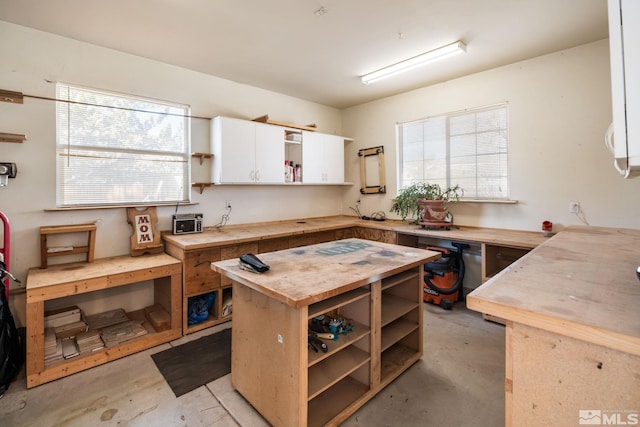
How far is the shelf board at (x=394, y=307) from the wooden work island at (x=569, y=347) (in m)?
1.09

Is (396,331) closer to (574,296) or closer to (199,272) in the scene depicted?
(574,296)

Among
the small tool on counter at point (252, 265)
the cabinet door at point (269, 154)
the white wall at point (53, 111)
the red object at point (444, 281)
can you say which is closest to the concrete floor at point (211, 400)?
the small tool on counter at point (252, 265)

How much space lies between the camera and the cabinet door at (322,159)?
4.30m

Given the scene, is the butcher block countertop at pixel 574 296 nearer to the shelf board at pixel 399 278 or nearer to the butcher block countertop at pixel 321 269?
the butcher block countertop at pixel 321 269

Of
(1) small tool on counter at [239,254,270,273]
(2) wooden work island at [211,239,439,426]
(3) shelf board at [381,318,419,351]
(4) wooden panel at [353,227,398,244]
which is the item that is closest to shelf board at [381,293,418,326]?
(2) wooden work island at [211,239,439,426]

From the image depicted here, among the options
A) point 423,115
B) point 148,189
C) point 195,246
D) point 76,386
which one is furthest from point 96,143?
point 423,115

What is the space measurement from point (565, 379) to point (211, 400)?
1961 millimetres

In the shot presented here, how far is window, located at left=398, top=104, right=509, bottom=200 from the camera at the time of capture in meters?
3.58

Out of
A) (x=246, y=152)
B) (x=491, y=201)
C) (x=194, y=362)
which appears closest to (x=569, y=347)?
(x=194, y=362)

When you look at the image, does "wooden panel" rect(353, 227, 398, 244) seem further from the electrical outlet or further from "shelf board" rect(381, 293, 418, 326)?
the electrical outlet

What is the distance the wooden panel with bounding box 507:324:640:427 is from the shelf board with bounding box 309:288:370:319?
35.7 inches

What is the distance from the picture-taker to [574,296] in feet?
3.26

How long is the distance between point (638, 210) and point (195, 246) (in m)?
4.19

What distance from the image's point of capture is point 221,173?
11.1ft
